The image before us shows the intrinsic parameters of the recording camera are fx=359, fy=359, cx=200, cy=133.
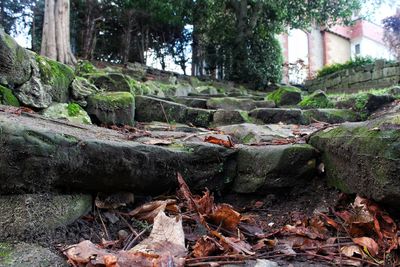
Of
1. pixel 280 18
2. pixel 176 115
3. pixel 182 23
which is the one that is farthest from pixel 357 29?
pixel 176 115

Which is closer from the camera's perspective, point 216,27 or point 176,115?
point 176,115

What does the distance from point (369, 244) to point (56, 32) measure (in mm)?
6614

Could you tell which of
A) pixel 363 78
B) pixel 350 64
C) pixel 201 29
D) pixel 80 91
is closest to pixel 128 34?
pixel 201 29

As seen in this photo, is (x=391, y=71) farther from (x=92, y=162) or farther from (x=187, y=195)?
(x=92, y=162)

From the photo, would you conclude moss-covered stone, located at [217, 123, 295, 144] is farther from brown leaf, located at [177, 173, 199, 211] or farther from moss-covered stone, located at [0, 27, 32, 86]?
moss-covered stone, located at [0, 27, 32, 86]

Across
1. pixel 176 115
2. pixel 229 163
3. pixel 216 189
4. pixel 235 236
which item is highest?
pixel 176 115

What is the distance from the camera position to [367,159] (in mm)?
1395

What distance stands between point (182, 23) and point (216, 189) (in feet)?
32.7

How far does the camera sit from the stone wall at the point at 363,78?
7.59 metres

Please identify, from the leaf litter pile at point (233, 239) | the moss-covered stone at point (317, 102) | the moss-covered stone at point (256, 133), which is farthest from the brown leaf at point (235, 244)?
the moss-covered stone at point (317, 102)

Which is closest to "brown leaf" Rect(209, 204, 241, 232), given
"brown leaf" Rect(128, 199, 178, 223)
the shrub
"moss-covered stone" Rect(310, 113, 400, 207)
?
"brown leaf" Rect(128, 199, 178, 223)

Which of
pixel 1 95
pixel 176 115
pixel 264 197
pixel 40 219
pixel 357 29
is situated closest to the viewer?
pixel 40 219

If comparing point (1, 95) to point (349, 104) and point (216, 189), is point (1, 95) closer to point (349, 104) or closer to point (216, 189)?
point (216, 189)

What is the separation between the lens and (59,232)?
1.30m
